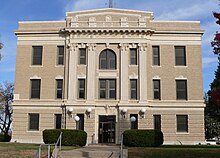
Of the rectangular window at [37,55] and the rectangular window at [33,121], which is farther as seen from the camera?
the rectangular window at [37,55]

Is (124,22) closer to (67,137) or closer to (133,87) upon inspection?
(133,87)

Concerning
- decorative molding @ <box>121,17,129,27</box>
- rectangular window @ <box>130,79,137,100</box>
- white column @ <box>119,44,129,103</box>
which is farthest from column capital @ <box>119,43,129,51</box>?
rectangular window @ <box>130,79,137,100</box>

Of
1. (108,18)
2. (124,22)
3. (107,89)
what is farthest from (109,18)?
(107,89)

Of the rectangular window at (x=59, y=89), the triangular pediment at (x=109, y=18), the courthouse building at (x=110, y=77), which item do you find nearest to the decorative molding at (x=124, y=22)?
the triangular pediment at (x=109, y=18)

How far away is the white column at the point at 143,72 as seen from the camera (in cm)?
3328

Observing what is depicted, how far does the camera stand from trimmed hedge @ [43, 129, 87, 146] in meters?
28.7

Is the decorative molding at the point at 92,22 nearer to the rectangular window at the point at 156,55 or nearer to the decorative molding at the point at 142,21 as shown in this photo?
the decorative molding at the point at 142,21

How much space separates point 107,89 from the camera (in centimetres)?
3378

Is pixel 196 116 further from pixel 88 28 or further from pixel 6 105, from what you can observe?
pixel 6 105

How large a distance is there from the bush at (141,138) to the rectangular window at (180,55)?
9.21 meters

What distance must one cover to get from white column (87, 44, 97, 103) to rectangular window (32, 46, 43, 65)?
515cm

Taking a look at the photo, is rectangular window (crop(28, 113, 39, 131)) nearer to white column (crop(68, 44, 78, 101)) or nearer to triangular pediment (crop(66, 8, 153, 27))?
white column (crop(68, 44, 78, 101))

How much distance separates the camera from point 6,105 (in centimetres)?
5316

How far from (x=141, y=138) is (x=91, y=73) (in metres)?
9.04
